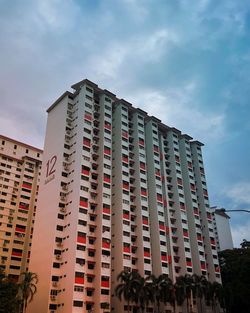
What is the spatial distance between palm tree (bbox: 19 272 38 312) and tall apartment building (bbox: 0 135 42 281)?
2591cm

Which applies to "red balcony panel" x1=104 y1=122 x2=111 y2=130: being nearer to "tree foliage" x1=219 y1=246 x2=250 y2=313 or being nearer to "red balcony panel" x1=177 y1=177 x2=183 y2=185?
"red balcony panel" x1=177 y1=177 x2=183 y2=185

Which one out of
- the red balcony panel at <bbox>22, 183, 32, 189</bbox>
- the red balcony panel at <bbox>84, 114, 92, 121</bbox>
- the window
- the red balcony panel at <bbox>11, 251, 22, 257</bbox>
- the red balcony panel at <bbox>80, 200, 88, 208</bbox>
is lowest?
the window

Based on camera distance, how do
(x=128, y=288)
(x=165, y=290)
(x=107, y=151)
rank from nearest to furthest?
1. (x=128, y=288)
2. (x=165, y=290)
3. (x=107, y=151)

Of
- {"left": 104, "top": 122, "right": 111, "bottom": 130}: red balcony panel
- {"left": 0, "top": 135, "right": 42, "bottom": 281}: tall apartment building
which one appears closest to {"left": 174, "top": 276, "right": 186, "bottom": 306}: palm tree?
{"left": 104, "top": 122, "right": 111, "bottom": 130}: red balcony panel

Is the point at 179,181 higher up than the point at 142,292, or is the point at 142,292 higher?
the point at 179,181

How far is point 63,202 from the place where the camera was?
7606 cm

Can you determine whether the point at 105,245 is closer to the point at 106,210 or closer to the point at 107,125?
the point at 106,210

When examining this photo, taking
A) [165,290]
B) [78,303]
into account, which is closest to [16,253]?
[78,303]

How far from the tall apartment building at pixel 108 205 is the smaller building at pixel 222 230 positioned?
159 ft

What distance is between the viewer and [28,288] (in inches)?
2645

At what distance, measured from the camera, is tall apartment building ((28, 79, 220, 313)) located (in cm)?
6862

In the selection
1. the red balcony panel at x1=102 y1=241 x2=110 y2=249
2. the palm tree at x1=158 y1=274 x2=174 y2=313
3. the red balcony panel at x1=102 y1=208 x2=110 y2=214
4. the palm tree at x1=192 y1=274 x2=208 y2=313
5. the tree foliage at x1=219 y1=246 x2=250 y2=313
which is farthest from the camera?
the red balcony panel at x1=102 y1=208 x2=110 y2=214

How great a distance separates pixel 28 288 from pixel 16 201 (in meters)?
44.4

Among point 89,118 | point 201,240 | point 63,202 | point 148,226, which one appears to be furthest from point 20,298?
point 201,240
